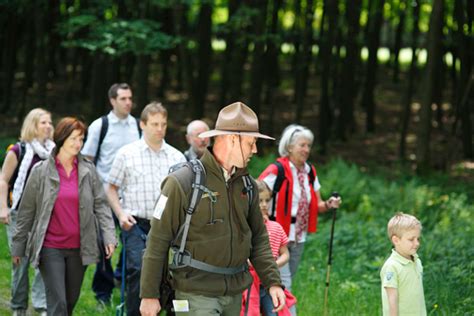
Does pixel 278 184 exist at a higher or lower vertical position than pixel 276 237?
higher

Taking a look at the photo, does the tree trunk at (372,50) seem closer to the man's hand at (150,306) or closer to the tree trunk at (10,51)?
the tree trunk at (10,51)

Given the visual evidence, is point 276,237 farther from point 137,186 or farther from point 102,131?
point 102,131

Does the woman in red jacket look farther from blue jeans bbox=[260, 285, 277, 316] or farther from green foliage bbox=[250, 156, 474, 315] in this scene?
blue jeans bbox=[260, 285, 277, 316]

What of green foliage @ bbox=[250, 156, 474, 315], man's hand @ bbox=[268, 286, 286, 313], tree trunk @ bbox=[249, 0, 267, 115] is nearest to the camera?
man's hand @ bbox=[268, 286, 286, 313]

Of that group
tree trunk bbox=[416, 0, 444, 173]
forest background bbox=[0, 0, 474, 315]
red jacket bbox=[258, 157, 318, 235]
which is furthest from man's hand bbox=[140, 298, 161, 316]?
tree trunk bbox=[416, 0, 444, 173]

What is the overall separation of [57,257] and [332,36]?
60.6 feet

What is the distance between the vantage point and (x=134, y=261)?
7.72 meters

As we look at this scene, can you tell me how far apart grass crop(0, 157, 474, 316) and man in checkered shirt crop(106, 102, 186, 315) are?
4.93 ft

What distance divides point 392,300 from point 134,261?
2737mm

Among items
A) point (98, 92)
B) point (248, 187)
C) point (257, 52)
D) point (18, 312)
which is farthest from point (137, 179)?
point (98, 92)

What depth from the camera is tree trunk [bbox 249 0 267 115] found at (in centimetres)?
2150

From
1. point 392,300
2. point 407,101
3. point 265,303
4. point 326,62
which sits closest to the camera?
point 392,300

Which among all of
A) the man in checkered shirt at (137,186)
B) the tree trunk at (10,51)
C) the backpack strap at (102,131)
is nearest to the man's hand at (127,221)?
the man in checkered shirt at (137,186)

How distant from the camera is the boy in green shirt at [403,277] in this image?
6047 mm
